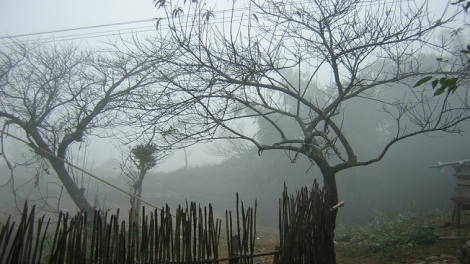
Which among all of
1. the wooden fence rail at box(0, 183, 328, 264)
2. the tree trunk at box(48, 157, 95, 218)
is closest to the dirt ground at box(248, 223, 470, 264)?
the wooden fence rail at box(0, 183, 328, 264)

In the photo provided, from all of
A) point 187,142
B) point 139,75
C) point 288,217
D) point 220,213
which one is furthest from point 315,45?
point 220,213

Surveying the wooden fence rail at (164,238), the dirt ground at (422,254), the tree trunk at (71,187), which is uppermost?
the tree trunk at (71,187)


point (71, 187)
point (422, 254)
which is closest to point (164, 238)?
point (422, 254)

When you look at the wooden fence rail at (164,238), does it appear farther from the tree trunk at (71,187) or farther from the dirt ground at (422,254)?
the tree trunk at (71,187)

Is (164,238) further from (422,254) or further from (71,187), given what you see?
(71,187)

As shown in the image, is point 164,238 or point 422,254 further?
point 422,254

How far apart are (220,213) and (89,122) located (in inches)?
603

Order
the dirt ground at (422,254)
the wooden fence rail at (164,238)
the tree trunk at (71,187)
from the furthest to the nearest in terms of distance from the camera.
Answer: the tree trunk at (71,187)
the dirt ground at (422,254)
the wooden fence rail at (164,238)

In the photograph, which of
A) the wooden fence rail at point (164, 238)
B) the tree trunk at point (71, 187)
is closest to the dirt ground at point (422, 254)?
the wooden fence rail at point (164, 238)

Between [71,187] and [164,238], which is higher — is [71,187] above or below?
above

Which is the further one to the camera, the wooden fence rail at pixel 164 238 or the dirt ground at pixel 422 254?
the dirt ground at pixel 422 254

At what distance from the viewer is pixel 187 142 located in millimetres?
5734

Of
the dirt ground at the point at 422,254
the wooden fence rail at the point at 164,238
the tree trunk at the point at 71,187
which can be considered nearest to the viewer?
the wooden fence rail at the point at 164,238

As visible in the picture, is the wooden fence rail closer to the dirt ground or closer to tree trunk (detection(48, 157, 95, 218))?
the dirt ground
